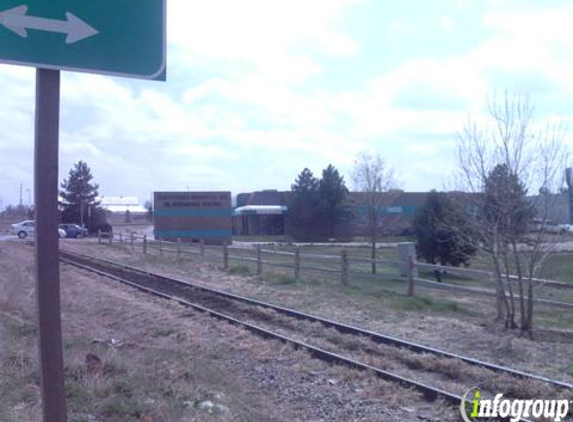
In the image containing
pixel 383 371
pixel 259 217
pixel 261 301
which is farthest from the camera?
pixel 259 217

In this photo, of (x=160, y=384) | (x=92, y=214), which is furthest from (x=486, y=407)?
(x=92, y=214)

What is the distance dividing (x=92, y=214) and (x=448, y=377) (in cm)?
6947

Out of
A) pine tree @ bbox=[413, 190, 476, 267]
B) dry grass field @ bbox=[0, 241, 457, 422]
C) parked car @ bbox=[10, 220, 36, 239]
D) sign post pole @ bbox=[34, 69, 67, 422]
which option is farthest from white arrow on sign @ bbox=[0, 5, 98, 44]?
parked car @ bbox=[10, 220, 36, 239]

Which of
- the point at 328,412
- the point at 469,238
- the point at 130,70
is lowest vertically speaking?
the point at 328,412

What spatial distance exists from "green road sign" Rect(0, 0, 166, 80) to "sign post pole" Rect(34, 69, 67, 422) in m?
0.13

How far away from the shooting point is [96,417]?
637 centimetres

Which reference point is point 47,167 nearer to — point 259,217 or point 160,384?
point 160,384

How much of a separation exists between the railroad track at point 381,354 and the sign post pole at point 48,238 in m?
4.96

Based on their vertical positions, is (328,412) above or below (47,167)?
→ below

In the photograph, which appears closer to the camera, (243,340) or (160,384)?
(160,384)

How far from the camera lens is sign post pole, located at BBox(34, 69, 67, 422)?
144 inches

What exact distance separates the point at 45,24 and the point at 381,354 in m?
7.80

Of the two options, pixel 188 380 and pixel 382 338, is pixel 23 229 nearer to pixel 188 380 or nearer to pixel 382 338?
pixel 382 338

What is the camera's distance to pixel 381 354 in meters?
10.3
